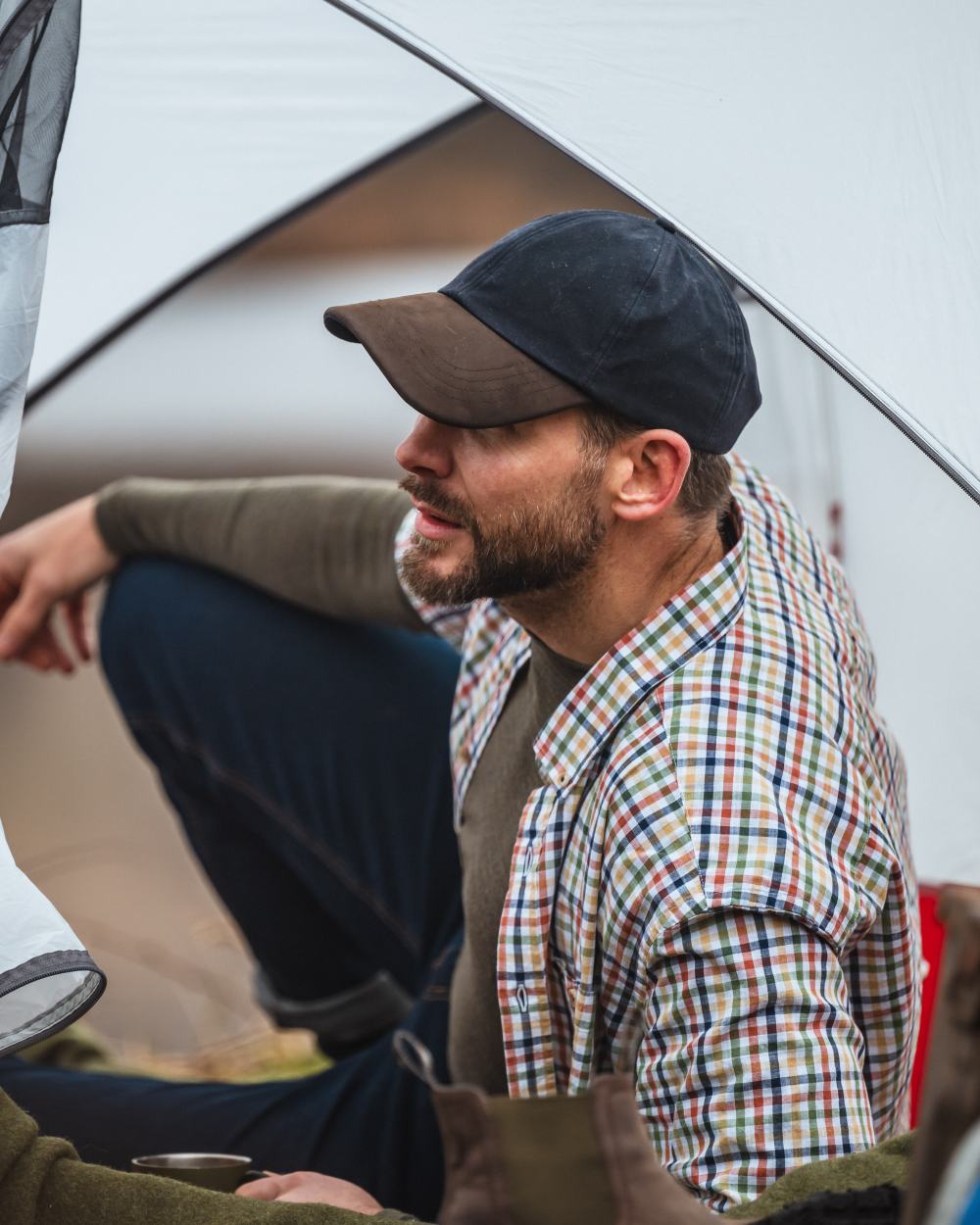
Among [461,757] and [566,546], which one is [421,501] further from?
[461,757]

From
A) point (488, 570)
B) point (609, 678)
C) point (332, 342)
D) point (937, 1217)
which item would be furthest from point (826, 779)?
point (332, 342)

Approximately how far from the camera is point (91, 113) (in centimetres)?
147

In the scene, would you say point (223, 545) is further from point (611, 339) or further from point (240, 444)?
point (240, 444)

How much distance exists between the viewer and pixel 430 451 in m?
0.97

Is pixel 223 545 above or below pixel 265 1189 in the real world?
above

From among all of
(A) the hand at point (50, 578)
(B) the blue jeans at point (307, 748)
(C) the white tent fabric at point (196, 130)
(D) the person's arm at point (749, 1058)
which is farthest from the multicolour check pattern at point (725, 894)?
(C) the white tent fabric at point (196, 130)

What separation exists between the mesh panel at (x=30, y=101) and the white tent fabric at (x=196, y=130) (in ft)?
1.96

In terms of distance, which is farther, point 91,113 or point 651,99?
point 91,113

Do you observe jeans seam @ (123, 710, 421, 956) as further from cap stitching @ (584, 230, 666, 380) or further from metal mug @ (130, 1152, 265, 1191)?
cap stitching @ (584, 230, 666, 380)

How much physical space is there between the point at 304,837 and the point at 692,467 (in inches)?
25.5

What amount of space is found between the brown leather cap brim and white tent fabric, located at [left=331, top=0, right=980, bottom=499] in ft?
0.50

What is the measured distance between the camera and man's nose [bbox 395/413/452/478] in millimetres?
965

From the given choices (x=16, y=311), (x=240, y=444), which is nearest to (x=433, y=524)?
(x=16, y=311)

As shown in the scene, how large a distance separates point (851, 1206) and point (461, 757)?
1.90 ft
